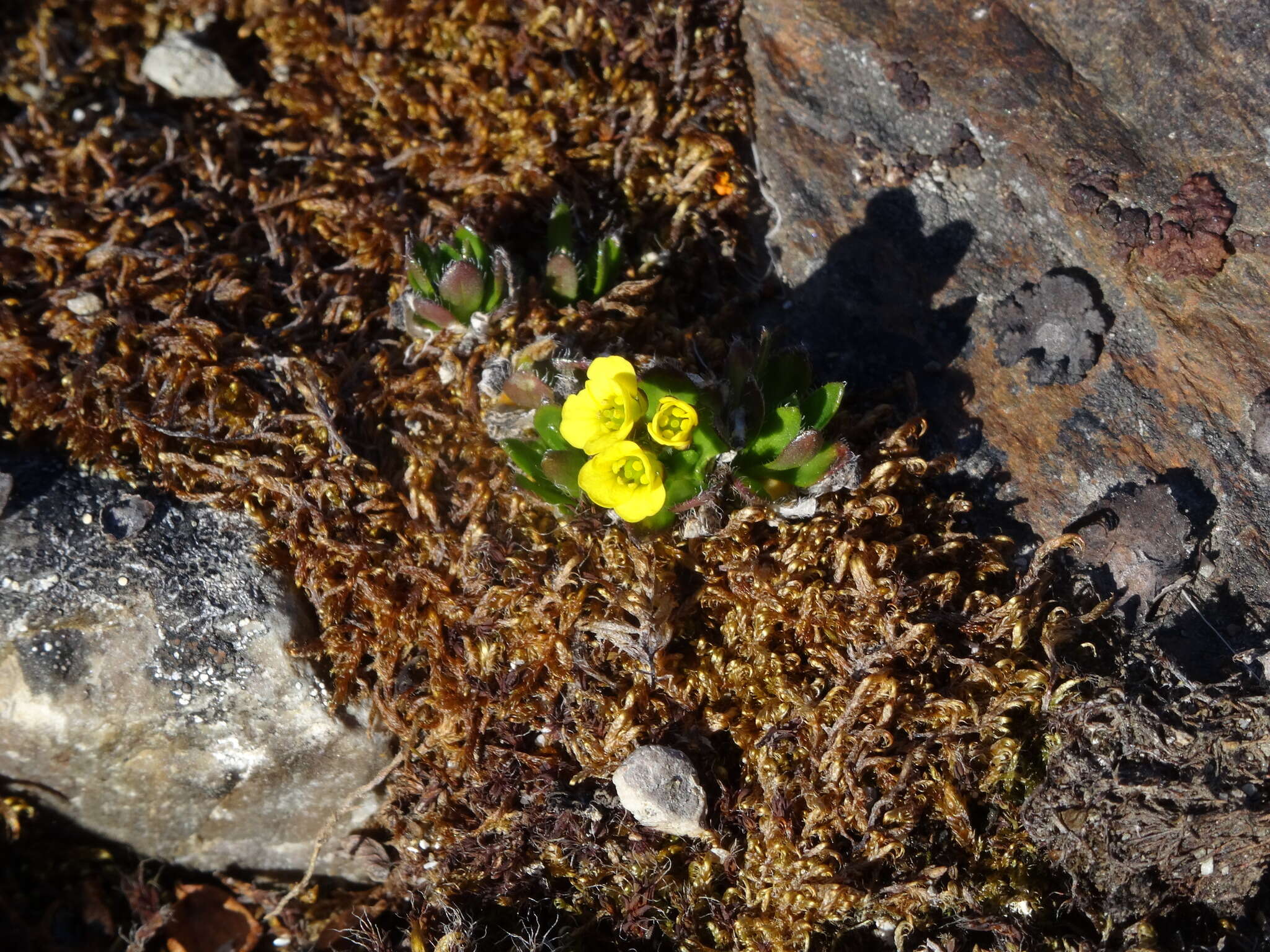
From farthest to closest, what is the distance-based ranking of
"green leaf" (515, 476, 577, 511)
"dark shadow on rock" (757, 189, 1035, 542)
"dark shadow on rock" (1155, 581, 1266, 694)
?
"dark shadow on rock" (757, 189, 1035, 542)
"green leaf" (515, 476, 577, 511)
"dark shadow on rock" (1155, 581, 1266, 694)

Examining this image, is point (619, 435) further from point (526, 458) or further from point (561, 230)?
point (561, 230)

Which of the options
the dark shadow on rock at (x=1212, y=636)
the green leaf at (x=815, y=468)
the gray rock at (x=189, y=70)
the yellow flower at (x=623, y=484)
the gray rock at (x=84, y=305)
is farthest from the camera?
the gray rock at (x=189, y=70)

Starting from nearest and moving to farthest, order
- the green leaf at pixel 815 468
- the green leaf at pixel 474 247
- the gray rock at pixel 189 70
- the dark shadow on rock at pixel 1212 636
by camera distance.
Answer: the dark shadow on rock at pixel 1212 636
the green leaf at pixel 815 468
the green leaf at pixel 474 247
the gray rock at pixel 189 70

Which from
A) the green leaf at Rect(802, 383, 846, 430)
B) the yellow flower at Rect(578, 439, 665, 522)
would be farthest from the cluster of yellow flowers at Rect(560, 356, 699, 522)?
the green leaf at Rect(802, 383, 846, 430)

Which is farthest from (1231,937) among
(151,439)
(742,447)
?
(151,439)

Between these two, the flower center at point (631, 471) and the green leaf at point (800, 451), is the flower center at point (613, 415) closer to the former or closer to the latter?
the flower center at point (631, 471)

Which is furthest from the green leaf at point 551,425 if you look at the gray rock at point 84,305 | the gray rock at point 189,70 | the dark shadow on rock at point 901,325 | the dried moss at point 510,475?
the gray rock at point 189,70

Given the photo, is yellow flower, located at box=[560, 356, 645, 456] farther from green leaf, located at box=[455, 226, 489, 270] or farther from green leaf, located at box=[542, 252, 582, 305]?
green leaf, located at box=[455, 226, 489, 270]
